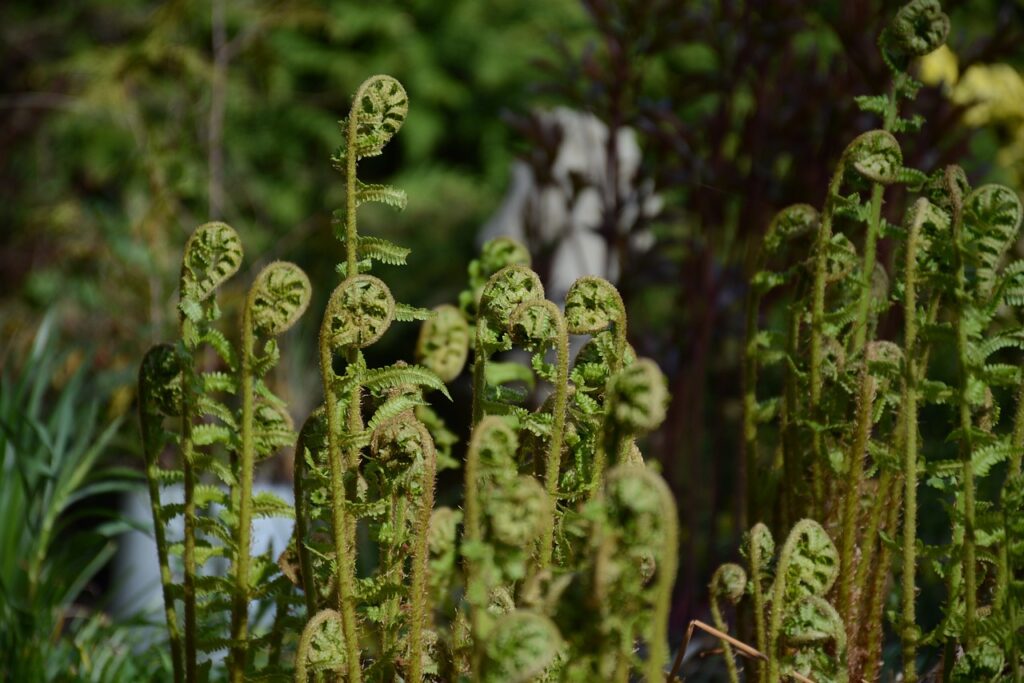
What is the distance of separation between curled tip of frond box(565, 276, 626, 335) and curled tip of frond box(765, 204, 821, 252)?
32cm

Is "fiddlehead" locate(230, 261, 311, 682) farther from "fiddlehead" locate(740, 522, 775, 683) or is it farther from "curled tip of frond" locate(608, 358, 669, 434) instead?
"fiddlehead" locate(740, 522, 775, 683)

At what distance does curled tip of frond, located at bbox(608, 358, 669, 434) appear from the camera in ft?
2.68

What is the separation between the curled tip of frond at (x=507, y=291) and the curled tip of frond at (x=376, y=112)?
0.58ft

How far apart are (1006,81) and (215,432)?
483 cm

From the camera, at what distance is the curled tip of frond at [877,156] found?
1142 millimetres

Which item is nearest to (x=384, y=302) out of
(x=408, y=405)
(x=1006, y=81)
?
(x=408, y=405)

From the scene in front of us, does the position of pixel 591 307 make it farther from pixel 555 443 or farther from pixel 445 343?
pixel 445 343

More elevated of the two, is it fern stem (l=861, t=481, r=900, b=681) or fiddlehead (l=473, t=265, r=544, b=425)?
fiddlehead (l=473, t=265, r=544, b=425)

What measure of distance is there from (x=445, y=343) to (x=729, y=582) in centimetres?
47

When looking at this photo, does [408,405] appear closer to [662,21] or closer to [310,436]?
[310,436]

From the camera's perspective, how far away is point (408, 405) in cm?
108

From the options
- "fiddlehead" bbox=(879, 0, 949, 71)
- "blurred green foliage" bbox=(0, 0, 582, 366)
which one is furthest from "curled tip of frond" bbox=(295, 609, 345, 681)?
"blurred green foliage" bbox=(0, 0, 582, 366)

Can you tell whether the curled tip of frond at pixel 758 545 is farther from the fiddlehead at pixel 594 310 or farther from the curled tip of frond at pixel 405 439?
the curled tip of frond at pixel 405 439

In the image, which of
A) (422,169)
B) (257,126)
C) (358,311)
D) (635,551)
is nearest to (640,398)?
(635,551)
